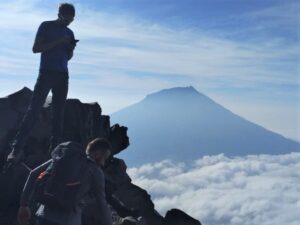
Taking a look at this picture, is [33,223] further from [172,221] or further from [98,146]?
[172,221]

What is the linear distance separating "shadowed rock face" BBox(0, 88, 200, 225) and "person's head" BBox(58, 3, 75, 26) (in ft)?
17.9

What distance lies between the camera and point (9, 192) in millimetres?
16688

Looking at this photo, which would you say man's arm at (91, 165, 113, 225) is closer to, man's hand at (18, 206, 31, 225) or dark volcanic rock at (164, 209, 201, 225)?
man's hand at (18, 206, 31, 225)

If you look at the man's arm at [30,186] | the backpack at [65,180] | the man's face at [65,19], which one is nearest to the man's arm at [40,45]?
the man's face at [65,19]

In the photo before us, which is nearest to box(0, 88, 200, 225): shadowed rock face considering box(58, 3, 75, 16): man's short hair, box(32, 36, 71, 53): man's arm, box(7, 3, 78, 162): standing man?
box(7, 3, 78, 162): standing man

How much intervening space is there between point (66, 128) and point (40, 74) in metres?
6.73

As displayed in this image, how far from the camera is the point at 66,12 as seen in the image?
15.3 m

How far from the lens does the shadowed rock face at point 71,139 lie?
54.5 feet

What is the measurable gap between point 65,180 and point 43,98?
747 cm

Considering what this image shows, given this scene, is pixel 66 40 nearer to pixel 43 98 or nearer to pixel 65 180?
pixel 43 98

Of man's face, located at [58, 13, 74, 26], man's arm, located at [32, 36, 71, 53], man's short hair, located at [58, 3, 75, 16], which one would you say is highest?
man's short hair, located at [58, 3, 75, 16]

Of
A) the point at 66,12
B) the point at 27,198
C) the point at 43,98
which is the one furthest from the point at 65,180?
the point at 66,12

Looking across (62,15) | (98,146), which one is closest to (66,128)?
(62,15)

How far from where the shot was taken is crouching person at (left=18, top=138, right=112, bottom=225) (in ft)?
28.2
